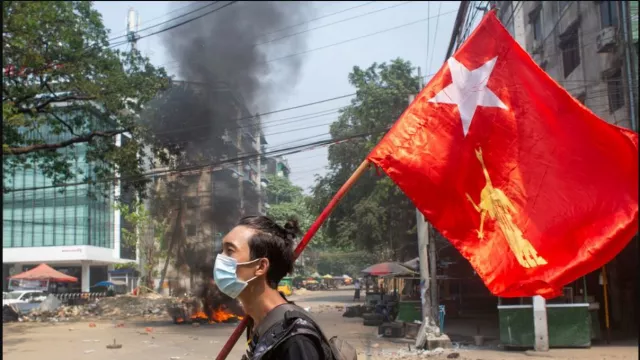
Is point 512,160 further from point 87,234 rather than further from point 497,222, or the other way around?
point 87,234

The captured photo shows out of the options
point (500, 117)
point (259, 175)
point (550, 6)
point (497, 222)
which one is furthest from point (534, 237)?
point (550, 6)

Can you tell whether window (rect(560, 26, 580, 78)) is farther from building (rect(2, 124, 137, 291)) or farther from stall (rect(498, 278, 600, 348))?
building (rect(2, 124, 137, 291))

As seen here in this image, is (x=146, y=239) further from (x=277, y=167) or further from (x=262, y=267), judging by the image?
(x=262, y=267)

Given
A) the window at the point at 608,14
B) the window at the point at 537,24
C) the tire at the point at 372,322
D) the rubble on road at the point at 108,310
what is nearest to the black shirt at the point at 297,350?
the tire at the point at 372,322

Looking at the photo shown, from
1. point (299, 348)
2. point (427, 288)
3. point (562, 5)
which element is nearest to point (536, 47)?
point (562, 5)

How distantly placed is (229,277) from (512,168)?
2.34 metres

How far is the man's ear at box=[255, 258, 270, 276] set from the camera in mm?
2047

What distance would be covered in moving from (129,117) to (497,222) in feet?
45.1

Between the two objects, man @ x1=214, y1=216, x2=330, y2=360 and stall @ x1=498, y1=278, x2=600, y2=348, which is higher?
man @ x1=214, y1=216, x2=330, y2=360

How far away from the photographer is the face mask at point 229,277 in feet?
6.75

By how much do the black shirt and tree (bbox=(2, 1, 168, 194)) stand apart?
12327mm

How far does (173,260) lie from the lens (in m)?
21.2

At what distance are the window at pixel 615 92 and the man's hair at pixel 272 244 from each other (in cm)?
1616

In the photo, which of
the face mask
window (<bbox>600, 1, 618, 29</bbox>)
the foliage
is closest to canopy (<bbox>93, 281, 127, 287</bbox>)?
the foliage
